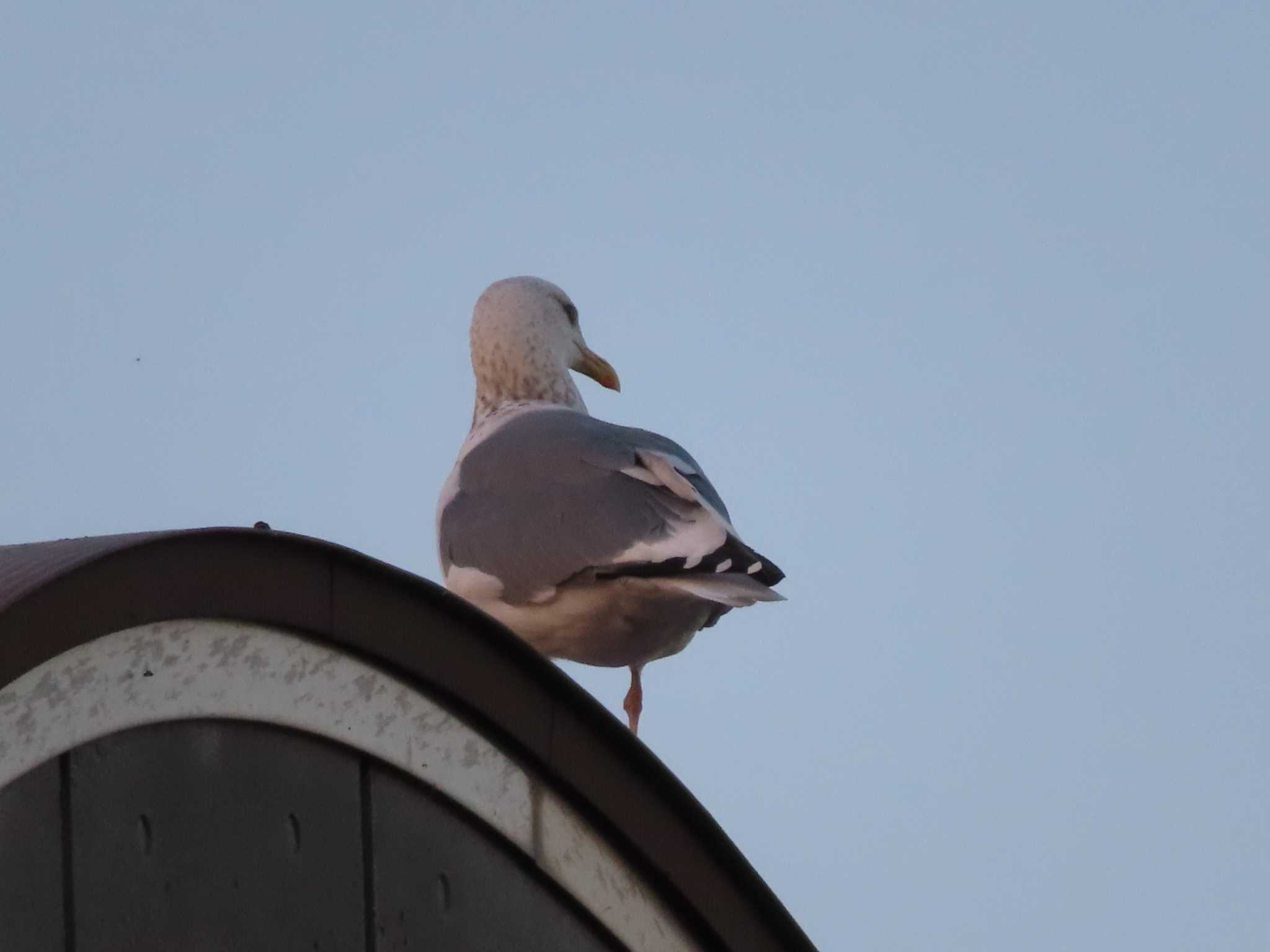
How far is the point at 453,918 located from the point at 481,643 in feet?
1.17

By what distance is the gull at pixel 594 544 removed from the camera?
563 cm

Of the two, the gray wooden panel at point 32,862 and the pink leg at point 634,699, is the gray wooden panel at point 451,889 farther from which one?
the pink leg at point 634,699

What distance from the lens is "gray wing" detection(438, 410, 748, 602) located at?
584 centimetres

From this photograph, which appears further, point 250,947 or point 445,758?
point 445,758

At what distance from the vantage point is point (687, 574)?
5594 millimetres

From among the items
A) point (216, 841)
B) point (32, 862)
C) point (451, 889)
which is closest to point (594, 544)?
point (451, 889)

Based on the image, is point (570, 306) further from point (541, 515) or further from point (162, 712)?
point (162, 712)

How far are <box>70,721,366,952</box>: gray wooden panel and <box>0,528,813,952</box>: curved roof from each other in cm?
14

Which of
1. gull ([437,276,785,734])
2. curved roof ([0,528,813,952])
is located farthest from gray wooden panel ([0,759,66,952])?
gull ([437,276,785,734])

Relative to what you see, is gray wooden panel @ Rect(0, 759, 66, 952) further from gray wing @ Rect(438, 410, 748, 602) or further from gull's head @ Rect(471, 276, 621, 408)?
gull's head @ Rect(471, 276, 621, 408)

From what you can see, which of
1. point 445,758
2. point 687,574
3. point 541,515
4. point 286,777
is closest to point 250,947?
point 286,777

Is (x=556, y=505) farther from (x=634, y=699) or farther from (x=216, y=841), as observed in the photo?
(x=216, y=841)

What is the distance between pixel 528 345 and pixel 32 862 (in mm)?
5158

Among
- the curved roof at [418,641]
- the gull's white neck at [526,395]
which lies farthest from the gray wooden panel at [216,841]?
the gull's white neck at [526,395]
